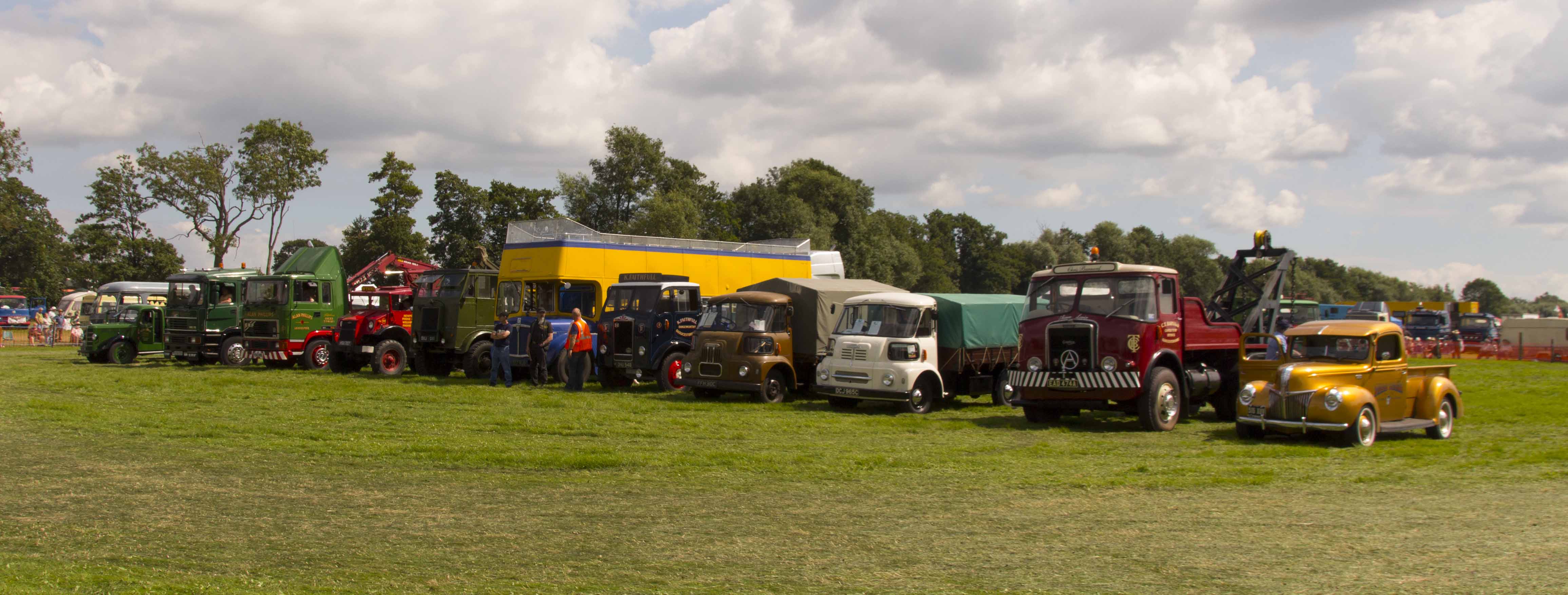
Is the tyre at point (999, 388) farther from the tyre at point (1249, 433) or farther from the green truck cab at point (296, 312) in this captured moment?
the green truck cab at point (296, 312)

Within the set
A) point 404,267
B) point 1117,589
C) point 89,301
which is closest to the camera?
point 1117,589

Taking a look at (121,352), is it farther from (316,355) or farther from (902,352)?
(902,352)

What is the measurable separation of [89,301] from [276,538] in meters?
45.1

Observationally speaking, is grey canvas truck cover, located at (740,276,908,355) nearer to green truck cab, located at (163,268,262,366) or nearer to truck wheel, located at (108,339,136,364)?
green truck cab, located at (163,268,262,366)

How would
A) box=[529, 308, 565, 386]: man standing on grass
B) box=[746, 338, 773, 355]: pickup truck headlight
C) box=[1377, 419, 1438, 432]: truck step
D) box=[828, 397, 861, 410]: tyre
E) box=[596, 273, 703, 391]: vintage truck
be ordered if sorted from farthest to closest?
box=[529, 308, 565, 386]: man standing on grass < box=[596, 273, 703, 391]: vintage truck < box=[746, 338, 773, 355]: pickup truck headlight < box=[828, 397, 861, 410]: tyre < box=[1377, 419, 1438, 432]: truck step

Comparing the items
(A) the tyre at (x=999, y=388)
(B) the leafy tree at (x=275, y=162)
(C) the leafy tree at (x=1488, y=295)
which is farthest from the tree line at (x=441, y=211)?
(C) the leafy tree at (x=1488, y=295)

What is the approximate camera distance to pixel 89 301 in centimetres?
4344

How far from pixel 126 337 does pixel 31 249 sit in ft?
162

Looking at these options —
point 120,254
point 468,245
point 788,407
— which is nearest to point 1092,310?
point 788,407

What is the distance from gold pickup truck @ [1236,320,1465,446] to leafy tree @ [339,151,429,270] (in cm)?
4881

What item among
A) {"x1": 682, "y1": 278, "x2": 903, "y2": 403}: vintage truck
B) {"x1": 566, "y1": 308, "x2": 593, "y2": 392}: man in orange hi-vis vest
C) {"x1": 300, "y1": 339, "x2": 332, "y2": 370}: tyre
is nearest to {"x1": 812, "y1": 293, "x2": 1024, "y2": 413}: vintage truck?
{"x1": 682, "y1": 278, "x2": 903, "y2": 403}: vintage truck

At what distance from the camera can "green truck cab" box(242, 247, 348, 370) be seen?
24.3 metres

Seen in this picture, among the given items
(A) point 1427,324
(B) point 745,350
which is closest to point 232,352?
(B) point 745,350

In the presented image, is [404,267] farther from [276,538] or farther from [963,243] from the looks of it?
[963,243]
